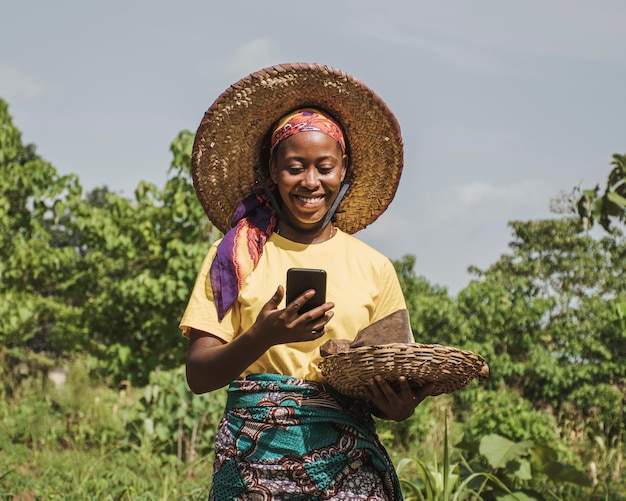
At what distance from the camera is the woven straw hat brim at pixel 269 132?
101 inches

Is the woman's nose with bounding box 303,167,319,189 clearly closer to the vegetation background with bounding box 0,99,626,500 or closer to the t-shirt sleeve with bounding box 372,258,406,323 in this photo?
the t-shirt sleeve with bounding box 372,258,406,323

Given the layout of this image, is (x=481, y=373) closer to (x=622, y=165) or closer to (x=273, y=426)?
(x=273, y=426)

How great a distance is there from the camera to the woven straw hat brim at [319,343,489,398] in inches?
79.8

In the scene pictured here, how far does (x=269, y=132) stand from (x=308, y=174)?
38 centimetres

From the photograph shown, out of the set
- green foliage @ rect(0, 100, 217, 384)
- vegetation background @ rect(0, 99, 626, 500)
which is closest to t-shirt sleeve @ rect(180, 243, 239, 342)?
vegetation background @ rect(0, 99, 626, 500)

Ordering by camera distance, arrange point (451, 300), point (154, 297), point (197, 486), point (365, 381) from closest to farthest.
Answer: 1. point (365, 381)
2. point (197, 486)
3. point (154, 297)
4. point (451, 300)

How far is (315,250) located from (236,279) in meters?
0.25

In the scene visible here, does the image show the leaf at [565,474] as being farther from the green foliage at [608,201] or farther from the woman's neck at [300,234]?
the woman's neck at [300,234]

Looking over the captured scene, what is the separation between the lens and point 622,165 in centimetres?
436

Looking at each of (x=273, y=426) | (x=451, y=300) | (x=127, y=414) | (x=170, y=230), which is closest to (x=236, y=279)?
(x=273, y=426)

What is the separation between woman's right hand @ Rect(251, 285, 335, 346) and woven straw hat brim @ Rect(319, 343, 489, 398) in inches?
5.1

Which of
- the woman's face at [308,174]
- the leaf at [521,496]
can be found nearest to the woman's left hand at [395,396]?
the woman's face at [308,174]

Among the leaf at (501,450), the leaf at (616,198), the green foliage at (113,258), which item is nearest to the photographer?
the leaf at (616,198)

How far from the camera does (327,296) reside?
2283 millimetres
